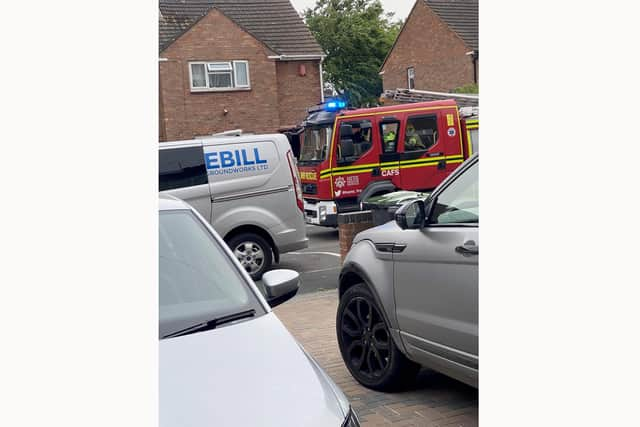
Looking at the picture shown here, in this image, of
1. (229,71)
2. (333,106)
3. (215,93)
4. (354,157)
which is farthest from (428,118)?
(229,71)

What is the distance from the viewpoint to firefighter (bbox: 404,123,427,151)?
13.6 m

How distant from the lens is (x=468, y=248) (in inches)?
155

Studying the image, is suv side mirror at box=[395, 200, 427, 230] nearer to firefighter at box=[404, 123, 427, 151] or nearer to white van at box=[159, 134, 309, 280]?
white van at box=[159, 134, 309, 280]

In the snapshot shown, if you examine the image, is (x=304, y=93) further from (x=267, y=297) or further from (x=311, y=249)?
(x=267, y=297)

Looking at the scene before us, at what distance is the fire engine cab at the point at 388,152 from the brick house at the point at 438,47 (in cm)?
1676

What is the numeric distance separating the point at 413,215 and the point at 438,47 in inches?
1182

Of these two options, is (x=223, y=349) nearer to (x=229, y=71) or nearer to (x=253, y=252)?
(x=253, y=252)

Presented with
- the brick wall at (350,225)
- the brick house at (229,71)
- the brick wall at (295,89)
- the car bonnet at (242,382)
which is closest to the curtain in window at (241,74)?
the brick house at (229,71)

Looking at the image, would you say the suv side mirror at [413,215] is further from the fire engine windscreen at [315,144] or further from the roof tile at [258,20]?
the roof tile at [258,20]

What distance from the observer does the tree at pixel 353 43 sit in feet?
156

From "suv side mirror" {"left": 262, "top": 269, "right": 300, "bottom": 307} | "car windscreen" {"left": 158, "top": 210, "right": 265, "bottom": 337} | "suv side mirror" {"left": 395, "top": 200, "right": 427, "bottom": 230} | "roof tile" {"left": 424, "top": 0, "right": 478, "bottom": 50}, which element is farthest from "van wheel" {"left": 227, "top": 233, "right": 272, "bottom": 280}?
Result: "roof tile" {"left": 424, "top": 0, "right": 478, "bottom": 50}

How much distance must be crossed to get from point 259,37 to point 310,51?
204cm

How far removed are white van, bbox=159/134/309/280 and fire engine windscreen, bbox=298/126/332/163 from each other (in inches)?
116
